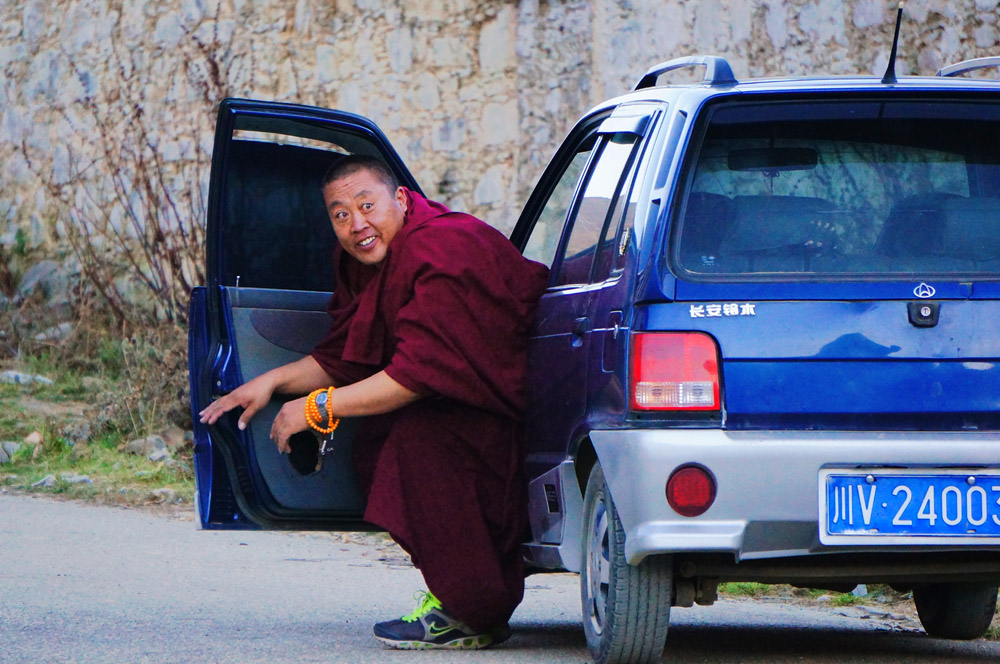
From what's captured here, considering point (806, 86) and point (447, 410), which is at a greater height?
point (806, 86)

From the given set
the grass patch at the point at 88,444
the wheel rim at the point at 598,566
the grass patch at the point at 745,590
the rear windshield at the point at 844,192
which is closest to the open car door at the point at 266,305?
the wheel rim at the point at 598,566

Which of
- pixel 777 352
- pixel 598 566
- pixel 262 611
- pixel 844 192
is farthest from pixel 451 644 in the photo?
pixel 844 192

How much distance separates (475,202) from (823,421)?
376 inches

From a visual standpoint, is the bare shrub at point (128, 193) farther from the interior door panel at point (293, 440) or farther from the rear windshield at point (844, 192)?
the rear windshield at point (844, 192)

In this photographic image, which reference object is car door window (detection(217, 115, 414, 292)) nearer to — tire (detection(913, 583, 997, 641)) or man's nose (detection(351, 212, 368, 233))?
man's nose (detection(351, 212, 368, 233))

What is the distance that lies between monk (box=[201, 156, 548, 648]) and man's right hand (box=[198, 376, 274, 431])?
12 centimetres

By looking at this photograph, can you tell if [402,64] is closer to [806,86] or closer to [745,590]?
[745,590]

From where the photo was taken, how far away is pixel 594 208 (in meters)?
4.26

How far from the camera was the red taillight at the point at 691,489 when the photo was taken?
336 cm

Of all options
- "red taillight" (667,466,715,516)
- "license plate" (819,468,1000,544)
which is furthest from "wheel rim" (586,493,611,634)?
"license plate" (819,468,1000,544)

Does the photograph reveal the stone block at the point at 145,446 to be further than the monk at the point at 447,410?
Yes

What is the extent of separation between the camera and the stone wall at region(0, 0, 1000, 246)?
12.1 metres

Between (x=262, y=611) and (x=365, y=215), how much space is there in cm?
154

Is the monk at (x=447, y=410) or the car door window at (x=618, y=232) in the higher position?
the car door window at (x=618, y=232)
